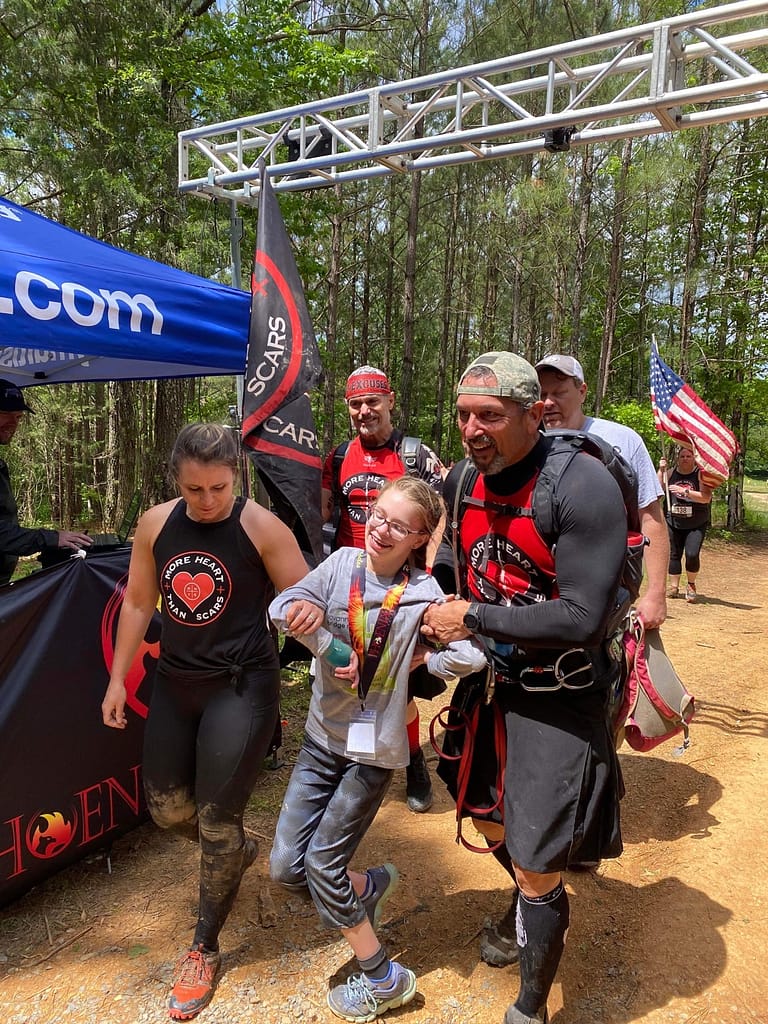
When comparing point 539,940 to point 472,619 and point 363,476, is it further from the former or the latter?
point 363,476

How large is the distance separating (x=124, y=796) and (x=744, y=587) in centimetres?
1024

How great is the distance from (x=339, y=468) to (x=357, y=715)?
2.08 metres

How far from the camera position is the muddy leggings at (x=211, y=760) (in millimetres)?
2373

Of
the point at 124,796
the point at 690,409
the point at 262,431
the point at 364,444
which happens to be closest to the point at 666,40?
the point at 690,409

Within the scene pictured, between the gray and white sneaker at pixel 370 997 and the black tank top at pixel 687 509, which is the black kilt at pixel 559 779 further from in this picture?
the black tank top at pixel 687 509

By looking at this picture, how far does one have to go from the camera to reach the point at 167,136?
35.5ft

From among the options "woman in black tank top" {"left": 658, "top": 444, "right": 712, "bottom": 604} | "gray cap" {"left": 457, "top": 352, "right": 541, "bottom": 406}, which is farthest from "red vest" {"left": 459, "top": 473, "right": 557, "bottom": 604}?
"woman in black tank top" {"left": 658, "top": 444, "right": 712, "bottom": 604}

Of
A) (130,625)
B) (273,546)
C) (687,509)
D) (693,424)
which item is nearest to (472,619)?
(273,546)

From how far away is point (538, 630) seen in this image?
6.25 ft

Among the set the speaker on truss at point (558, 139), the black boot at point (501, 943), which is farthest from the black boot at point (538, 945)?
the speaker on truss at point (558, 139)

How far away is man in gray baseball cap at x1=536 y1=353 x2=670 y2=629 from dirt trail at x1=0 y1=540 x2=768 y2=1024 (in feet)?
3.99

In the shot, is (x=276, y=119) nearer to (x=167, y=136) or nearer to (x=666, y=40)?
(x=666, y=40)

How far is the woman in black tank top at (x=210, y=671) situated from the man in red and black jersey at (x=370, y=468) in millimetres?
1439

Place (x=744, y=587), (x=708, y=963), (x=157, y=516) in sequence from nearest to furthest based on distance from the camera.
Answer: (x=157, y=516) → (x=708, y=963) → (x=744, y=587)
